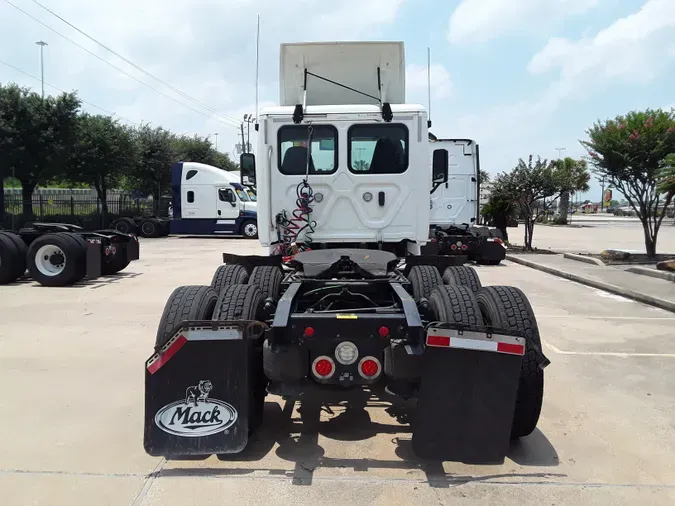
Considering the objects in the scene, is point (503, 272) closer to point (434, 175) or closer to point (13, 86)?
point (434, 175)

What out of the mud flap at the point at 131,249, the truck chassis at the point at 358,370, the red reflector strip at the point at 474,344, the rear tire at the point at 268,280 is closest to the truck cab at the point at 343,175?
the rear tire at the point at 268,280

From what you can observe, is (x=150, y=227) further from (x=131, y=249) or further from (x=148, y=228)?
(x=131, y=249)

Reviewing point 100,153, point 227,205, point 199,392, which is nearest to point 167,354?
point 199,392

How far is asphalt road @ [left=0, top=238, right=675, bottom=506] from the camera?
3.54 m

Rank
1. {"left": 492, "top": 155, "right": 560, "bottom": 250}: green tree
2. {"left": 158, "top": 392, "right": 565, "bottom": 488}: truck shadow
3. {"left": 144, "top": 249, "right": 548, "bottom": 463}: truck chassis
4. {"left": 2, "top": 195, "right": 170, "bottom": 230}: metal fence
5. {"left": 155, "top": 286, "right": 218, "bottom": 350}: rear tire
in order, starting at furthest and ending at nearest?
{"left": 2, "top": 195, "right": 170, "bottom": 230}: metal fence → {"left": 492, "top": 155, "right": 560, "bottom": 250}: green tree → {"left": 155, "top": 286, "right": 218, "bottom": 350}: rear tire → {"left": 158, "top": 392, "right": 565, "bottom": 488}: truck shadow → {"left": 144, "top": 249, "right": 548, "bottom": 463}: truck chassis

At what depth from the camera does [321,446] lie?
4230 millimetres

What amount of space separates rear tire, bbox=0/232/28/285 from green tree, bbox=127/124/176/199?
23219mm

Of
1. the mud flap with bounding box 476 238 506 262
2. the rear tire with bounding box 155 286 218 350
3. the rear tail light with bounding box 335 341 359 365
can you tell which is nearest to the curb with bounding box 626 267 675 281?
the mud flap with bounding box 476 238 506 262

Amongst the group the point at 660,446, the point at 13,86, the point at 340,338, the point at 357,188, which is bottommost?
the point at 660,446

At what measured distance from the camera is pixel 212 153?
176 feet

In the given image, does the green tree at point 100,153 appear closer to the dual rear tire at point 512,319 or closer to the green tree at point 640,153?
the green tree at point 640,153

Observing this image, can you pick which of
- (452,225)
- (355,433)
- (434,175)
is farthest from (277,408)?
(452,225)

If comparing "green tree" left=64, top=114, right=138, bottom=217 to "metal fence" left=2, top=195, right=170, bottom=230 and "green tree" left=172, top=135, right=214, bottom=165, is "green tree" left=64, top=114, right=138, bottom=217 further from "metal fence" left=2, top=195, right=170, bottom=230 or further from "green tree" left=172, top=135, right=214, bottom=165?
"green tree" left=172, top=135, right=214, bottom=165

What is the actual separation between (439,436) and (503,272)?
40.2 ft
